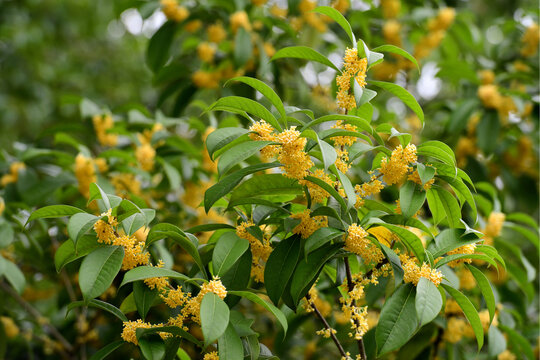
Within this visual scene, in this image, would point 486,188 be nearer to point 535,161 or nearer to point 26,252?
point 535,161

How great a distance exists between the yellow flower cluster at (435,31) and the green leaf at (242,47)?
1104mm

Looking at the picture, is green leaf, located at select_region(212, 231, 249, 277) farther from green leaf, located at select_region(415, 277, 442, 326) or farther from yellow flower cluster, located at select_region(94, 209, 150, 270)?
green leaf, located at select_region(415, 277, 442, 326)

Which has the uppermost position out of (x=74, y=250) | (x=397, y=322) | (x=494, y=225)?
(x=74, y=250)

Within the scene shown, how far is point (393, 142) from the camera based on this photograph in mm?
2738

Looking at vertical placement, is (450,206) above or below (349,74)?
below

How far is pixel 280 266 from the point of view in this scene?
1167 mm

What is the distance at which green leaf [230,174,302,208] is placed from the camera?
4.00 ft

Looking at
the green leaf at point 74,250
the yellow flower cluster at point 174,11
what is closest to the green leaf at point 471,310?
the green leaf at point 74,250

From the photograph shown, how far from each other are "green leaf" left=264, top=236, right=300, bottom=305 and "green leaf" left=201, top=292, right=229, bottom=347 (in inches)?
7.2

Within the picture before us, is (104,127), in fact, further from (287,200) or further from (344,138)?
(344,138)

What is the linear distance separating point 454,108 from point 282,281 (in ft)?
6.30

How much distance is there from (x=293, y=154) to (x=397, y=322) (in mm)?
388

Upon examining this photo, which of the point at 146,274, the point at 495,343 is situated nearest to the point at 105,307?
the point at 146,274

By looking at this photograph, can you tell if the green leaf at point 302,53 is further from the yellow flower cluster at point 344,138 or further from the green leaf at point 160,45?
the green leaf at point 160,45
